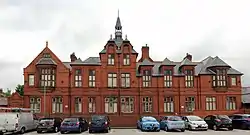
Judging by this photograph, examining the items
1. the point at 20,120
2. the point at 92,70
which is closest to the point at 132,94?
the point at 92,70

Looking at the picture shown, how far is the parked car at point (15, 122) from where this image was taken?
1129 inches

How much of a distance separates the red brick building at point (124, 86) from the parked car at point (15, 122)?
12.6 meters

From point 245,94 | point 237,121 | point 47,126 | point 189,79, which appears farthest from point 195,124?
point 245,94

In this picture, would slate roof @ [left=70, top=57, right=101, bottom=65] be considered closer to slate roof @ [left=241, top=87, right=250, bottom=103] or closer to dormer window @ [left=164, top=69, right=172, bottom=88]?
dormer window @ [left=164, top=69, right=172, bottom=88]

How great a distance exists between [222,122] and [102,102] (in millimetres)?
19612

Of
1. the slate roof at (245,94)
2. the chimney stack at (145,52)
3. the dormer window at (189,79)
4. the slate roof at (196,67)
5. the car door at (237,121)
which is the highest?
the chimney stack at (145,52)

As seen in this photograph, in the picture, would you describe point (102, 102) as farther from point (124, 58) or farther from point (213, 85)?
point (213, 85)

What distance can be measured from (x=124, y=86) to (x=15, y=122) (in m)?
21.4

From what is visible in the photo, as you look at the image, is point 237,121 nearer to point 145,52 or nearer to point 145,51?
point 145,52

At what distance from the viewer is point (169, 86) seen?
49.8 m

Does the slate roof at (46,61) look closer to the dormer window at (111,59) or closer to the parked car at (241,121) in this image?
the dormer window at (111,59)

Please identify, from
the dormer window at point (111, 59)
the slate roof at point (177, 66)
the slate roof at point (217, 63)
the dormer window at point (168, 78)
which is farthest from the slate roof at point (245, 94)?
the dormer window at point (111, 59)

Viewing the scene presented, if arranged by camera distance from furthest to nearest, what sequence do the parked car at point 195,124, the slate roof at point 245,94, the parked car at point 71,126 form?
1. the slate roof at point 245,94
2. the parked car at point 195,124
3. the parked car at point 71,126

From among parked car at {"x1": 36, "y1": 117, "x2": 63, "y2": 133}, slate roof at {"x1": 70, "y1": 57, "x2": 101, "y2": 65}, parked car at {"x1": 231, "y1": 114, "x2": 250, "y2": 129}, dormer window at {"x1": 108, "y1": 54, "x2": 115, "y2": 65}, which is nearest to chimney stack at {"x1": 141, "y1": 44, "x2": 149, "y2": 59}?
dormer window at {"x1": 108, "y1": 54, "x2": 115, "y2": 65}
